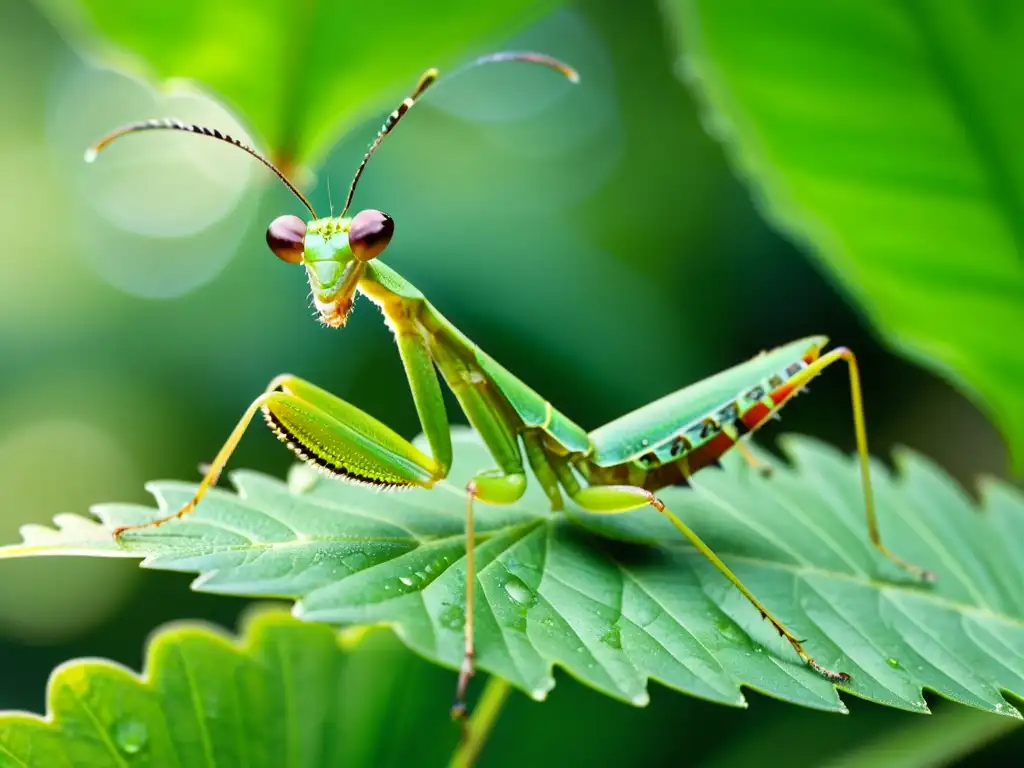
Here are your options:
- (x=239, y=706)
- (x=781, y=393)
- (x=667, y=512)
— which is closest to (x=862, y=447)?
(x=781, y=393)

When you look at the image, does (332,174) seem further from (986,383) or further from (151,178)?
(986,383)

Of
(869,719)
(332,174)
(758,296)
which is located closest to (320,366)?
(332,174)

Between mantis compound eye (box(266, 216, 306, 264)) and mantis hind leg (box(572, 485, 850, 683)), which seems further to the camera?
mantis compound eye (box(266, 216, 306, 264))

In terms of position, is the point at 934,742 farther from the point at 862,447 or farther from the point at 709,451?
the point at 709,451

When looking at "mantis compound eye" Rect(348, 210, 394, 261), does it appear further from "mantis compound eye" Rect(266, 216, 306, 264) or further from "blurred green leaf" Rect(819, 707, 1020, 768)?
"blurred green leaf" Rect(819, 707, 1020, 768)

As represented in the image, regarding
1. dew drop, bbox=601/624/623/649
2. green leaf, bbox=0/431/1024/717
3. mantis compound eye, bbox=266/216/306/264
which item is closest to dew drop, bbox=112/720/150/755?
green leaf, bbox=0/431/1024/717

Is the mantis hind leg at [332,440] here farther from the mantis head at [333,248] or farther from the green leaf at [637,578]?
the mantis head at [333,248]
